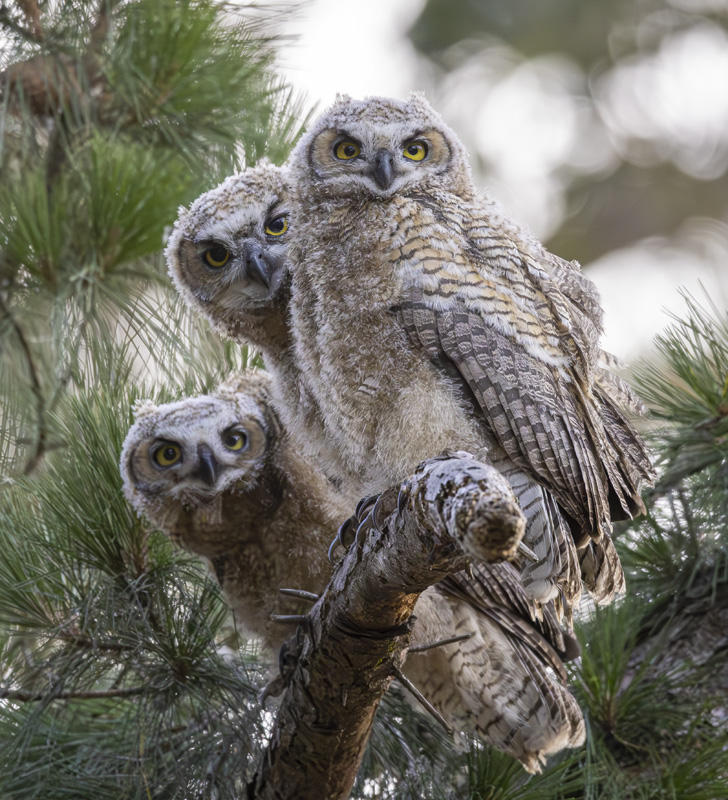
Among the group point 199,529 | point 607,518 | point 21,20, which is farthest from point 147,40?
point 607,518

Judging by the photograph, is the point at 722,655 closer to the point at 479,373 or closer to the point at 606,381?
the point at 606,381

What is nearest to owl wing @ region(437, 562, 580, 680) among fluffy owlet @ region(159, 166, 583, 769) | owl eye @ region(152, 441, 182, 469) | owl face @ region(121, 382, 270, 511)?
fluffy owlet @ region(159, 166, 583, 769)

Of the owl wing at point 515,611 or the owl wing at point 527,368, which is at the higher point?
the owl wing at point 527,368

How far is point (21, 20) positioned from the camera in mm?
2734

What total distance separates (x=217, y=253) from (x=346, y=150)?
581mm

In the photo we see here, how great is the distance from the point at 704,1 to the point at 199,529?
7105mm

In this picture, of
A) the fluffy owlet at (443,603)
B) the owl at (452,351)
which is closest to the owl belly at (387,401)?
the owl at (452,351)

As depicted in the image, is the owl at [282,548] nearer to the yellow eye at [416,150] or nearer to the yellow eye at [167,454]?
the yellow eye at [167,454]

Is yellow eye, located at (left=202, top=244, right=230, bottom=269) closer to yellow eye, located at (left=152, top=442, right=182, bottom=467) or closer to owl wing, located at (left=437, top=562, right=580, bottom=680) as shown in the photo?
yellow eye, located at (left=152, top=442, right=182, bottom=467)

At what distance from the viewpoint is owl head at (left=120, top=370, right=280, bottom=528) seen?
2650 mm

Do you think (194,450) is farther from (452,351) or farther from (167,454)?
(452,351)

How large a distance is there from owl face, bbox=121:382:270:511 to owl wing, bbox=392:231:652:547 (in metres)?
0.81

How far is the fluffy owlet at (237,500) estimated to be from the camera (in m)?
2.63

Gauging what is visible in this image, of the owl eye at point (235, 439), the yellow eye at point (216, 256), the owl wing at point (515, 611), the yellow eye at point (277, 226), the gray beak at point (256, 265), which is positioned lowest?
the owl wing at point (515, 611)
